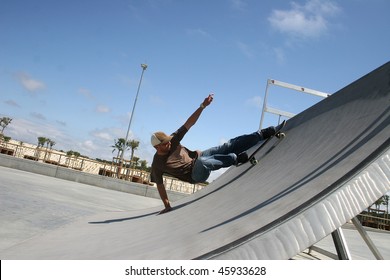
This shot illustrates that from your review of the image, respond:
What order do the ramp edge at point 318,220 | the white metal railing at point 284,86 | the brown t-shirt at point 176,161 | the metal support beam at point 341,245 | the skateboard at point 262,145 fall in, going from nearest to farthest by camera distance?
1. the ramp edge at point 318,220
2. the metal support beam at point 341,245
3. the brown t-shirt at point 176,161
4. the skateboard at point 262,145
5. the white metal railing at point 284,86

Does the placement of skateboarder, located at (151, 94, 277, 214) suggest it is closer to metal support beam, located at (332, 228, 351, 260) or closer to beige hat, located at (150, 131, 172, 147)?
beige hat, located at (150, 131, 172, 147)

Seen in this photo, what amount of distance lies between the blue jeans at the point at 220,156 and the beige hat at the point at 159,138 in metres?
0.42

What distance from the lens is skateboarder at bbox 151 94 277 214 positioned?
331cm

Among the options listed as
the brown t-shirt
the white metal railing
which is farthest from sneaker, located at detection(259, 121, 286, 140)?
the white metal railing

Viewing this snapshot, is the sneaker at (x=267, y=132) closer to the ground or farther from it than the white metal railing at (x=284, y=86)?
closer to the ground

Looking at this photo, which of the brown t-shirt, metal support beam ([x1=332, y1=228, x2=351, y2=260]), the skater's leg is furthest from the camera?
the brown t-shirt

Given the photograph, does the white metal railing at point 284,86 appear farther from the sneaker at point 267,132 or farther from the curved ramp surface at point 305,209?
the curved ramp surface at point 305,209

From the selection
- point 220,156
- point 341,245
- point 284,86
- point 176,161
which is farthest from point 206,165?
point 284,86

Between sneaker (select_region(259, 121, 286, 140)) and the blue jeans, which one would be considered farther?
sneaker (select_region(259, 121, 286, 140))

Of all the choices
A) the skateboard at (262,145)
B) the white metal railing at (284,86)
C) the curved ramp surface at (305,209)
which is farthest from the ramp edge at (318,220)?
the white metal railing at (284,86)

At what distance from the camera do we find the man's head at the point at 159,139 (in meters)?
3.29

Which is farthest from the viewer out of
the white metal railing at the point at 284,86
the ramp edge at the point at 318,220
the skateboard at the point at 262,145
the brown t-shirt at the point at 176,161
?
the white metal railing at the point at 284,86
